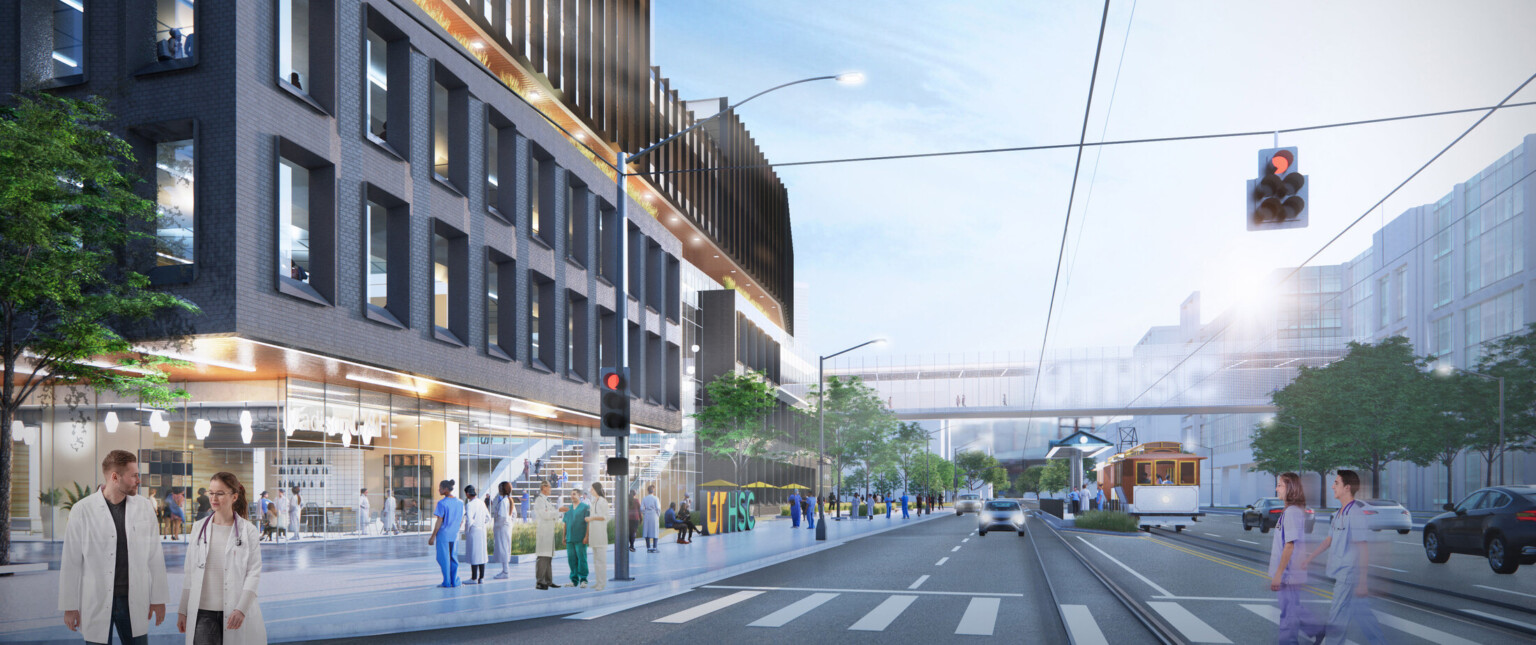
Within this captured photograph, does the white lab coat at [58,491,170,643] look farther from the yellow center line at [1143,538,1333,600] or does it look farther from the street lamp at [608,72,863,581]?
the yellow center line at [1143,538,1333,600]

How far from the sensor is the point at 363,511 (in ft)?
93.4

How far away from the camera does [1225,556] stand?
995 inches

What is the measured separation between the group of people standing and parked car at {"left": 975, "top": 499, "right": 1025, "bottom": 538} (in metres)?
32.0

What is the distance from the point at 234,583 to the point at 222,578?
0.39ft

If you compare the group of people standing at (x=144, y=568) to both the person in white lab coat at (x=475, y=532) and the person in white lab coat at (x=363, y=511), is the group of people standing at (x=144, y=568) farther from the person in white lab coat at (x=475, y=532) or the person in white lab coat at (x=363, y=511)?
the person in white lab coat at (x=363, y=511)

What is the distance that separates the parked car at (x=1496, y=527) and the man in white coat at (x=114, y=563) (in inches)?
852

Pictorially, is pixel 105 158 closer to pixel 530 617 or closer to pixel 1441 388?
pixel 530 617

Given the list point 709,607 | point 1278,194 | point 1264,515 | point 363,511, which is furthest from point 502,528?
point 1264,515

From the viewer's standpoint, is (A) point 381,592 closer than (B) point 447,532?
Yes

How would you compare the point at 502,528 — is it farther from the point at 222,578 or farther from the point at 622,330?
the point at 222,578

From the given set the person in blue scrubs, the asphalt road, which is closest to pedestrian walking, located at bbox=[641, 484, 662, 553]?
the asphalt road

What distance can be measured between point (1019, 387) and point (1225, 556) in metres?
59.9

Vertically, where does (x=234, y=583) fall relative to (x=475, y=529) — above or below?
above

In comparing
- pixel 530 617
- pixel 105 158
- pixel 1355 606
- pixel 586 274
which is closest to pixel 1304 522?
pixel 1355 606
